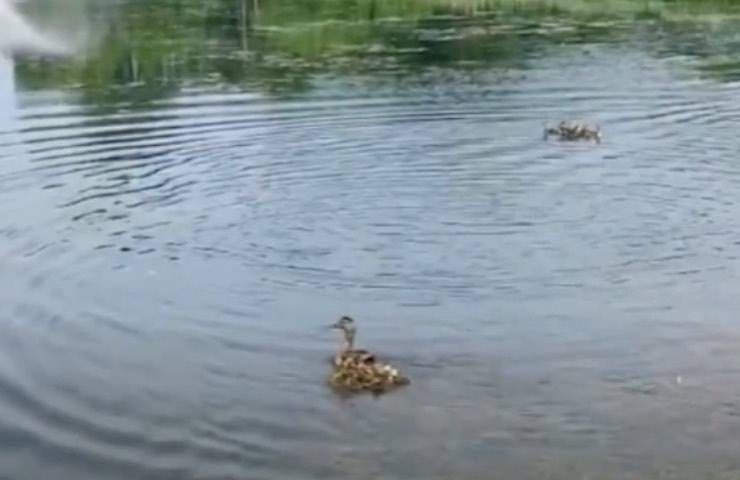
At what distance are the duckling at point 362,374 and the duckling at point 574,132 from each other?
11.9 metres

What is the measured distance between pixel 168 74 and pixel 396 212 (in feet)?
58.4

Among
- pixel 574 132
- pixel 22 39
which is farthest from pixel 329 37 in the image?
pixel 574 132

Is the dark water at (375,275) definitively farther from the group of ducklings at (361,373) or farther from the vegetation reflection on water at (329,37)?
the vegetation reflection on water at (329,37)

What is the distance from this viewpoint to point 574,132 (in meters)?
26.3

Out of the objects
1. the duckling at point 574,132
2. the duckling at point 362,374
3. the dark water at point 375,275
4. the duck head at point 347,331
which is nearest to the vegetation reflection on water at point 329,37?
the dark water at point 375,275

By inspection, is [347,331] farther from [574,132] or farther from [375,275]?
[574,132]

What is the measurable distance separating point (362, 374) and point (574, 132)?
41.0 ft

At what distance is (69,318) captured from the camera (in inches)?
679

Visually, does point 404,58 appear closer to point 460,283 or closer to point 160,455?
point 460,283

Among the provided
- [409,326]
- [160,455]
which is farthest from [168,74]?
[160,455]

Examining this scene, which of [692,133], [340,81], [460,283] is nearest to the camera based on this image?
[460,283]

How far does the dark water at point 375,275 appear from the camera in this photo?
13727mm

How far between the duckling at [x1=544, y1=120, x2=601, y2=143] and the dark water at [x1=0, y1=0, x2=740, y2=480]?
0.28 m

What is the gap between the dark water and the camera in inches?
540
